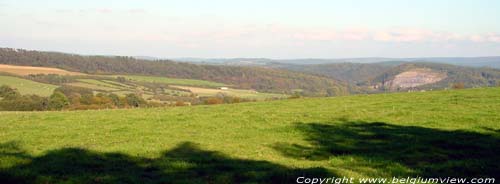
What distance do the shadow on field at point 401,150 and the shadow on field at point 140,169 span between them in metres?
1.80

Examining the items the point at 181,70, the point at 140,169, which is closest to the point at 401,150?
the point at 140,169

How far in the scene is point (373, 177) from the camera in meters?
8.80

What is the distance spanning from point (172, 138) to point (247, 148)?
3271mm

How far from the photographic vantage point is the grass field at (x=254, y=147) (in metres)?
9.51

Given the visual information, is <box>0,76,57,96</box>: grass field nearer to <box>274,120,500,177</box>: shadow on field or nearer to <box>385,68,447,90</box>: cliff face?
<box>274,120,500,177</box>: shadow on field

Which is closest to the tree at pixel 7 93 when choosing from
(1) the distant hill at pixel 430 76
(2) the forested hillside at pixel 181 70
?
(2) the forested hillside at pixel 181 70

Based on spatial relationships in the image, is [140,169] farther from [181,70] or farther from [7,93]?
[181,70]

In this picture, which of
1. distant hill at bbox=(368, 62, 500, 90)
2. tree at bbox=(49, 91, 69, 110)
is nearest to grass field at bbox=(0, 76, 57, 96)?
tree at bbox=(49, 91, 69, 110)

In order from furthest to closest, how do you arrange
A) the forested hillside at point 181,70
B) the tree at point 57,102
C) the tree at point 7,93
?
the forested hillside at point 181,70, the tree at point 7,93, the tree at point 57,102

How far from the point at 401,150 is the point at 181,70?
132352mm

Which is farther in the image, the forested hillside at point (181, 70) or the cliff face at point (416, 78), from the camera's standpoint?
the cliff face at point (416, 78)

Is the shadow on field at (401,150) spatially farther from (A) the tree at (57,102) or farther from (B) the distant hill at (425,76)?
(B) the distant hill at (425,76)

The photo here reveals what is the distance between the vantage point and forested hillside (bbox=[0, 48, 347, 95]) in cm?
12319

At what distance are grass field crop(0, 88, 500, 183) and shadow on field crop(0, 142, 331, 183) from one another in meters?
0.02
